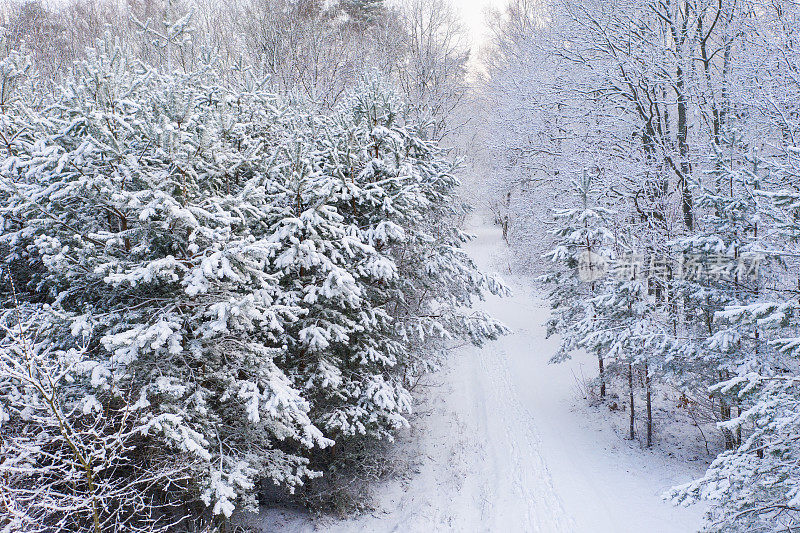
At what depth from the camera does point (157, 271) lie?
628 cm

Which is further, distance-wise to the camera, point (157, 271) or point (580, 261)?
point (580, 261)

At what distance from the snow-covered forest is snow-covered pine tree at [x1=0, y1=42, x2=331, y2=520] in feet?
0.21

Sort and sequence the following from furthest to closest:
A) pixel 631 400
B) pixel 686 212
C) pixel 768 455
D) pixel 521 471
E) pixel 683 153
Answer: pixel 683 153
pixel 686 212
pixel 631 400
pixel 521 471
pixel 768 455

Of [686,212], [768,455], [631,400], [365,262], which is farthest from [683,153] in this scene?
[365,262]

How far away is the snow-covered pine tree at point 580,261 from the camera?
1179 cm

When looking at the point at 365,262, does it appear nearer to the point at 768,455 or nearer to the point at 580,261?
the point at 580,261

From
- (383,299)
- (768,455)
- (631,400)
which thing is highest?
(383,299)

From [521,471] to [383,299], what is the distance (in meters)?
5.72

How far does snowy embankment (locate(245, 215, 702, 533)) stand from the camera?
9438 mm

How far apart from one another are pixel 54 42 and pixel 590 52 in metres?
29.8

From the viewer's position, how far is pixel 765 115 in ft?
37.0

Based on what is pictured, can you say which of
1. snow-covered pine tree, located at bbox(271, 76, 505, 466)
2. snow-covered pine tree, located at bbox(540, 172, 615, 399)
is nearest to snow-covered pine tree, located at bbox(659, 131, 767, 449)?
snow-covered pine tree, located at bbox(540, 172, 615, 399)

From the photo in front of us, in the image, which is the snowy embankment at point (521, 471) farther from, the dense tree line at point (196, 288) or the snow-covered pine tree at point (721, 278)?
the snow-covered pine tree at point (721, 278)

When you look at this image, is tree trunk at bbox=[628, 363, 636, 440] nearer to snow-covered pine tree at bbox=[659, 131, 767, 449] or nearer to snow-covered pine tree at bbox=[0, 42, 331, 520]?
snow-covered pine tree at bbox=[659, 131, 767, 449]
